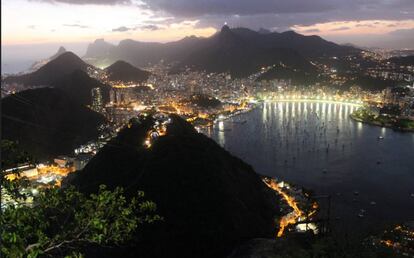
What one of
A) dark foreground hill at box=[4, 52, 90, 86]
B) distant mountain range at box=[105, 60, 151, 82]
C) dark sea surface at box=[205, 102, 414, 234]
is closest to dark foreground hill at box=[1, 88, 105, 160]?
dark sea surface at box=[205, 102, 414, 234]

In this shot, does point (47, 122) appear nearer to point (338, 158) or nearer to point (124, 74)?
point (338, 158)

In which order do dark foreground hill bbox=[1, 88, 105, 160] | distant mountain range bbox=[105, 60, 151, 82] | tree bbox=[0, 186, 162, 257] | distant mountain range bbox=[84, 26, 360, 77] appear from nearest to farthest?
tree bbox=[0, 186, 162, 257], dark foreground hill bbox=[1, 88, 105, 160], distant mountain range bbox=[105, 60, 151, 82], distant mountain range bbox=[84, 26, 360, 77]

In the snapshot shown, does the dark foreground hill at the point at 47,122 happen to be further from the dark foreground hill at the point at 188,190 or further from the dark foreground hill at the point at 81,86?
the dark foreground hill at the point at 81,86

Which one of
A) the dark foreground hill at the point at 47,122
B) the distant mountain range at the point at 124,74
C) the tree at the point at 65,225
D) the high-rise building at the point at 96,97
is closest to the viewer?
the tree at the point at 65,225

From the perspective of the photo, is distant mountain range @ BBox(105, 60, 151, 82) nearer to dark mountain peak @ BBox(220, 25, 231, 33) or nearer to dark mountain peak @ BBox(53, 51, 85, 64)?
dark mountain peak @ BBox(53, 51, 85, 64)

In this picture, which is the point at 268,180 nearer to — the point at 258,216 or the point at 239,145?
the point at 258,216

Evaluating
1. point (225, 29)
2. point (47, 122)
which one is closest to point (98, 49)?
point (225, 29)

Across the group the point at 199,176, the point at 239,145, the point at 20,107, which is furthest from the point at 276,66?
the point at 199,176

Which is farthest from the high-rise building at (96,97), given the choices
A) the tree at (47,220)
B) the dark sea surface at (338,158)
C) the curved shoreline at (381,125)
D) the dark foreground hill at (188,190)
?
the tree at (47,220)
